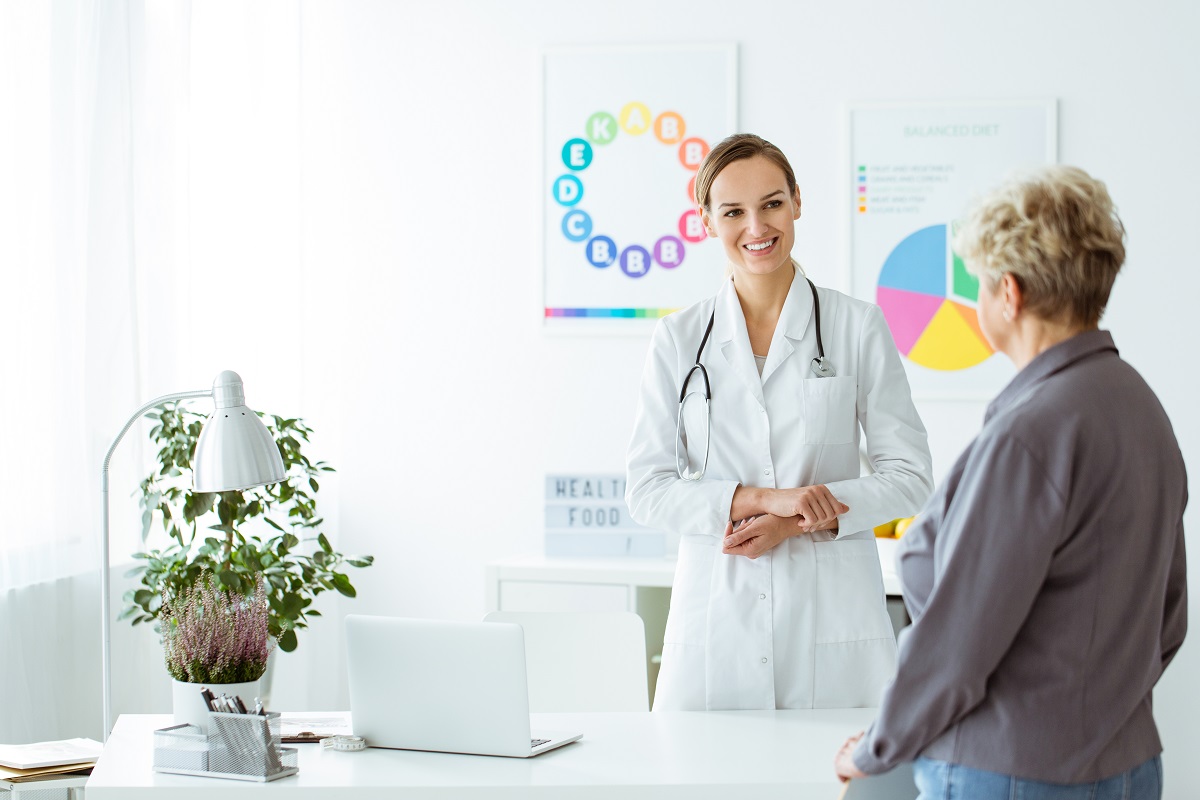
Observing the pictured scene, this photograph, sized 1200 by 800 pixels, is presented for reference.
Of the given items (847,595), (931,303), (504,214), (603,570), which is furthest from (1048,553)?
(504,214)

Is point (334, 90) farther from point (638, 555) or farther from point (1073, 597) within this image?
point (1073, 597)

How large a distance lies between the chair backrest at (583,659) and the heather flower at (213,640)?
2.01 feet

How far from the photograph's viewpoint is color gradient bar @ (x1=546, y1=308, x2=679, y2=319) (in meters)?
3.61

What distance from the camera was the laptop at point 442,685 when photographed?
1633mm

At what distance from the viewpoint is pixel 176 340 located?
313cm

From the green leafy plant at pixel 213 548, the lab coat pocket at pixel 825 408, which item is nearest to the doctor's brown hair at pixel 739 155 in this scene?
the lab coat pocket at pixel 825 408

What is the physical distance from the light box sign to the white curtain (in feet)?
3.35

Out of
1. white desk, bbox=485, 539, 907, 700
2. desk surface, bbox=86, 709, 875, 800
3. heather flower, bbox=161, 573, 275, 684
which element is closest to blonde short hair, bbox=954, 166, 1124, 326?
desk surface, bbox=86, 709, 875, 800

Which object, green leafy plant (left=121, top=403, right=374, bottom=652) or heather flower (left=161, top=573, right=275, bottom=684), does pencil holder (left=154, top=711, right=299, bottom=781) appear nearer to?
heather flower (left=161, top=573, right=275, bottom=684)

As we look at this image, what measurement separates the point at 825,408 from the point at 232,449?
0.98m

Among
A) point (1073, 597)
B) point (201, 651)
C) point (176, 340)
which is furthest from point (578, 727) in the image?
point (176, 340)

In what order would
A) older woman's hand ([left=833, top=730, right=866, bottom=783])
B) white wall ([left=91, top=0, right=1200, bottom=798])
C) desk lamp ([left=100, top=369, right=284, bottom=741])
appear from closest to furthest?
older woman's hand ([left=833, top=730, right=866, bottom=783]) → desk lamp ([left=100, top=369, right=284, bottom=741]) → white wall ([left=91, top=0, right=1200, bottom=798])

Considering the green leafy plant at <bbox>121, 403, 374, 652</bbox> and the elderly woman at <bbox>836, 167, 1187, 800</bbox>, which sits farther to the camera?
the green leafy plant at <bbox>121, 403, 374, 652</bbox>

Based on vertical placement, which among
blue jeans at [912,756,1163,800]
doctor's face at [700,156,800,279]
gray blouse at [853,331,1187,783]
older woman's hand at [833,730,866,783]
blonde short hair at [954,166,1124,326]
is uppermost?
doctor's face at [700,156,800,279]
